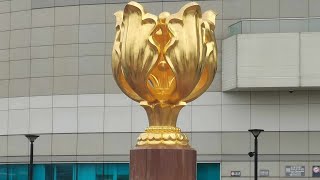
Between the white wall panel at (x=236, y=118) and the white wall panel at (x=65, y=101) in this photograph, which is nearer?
the white wall panel at (x=236, y=118)

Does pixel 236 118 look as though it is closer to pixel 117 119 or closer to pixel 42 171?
pixel 117 119

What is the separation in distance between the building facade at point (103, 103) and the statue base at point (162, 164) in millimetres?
19750

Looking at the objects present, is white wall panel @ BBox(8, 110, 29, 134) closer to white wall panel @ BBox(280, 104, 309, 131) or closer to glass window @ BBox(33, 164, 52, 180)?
glass window @ BBox(33, 164, 52, 180)

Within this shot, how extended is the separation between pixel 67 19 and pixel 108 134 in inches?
211

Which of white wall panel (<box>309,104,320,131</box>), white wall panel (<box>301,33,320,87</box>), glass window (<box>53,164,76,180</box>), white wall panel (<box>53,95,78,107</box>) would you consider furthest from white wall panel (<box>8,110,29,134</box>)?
white wall panel (<box>301,33,320,87</box>)

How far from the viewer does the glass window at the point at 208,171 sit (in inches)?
1297

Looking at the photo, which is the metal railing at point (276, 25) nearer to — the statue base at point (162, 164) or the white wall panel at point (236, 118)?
the white wall panel at point (236, 118)

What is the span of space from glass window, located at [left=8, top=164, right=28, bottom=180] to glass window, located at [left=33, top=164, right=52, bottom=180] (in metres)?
0.49

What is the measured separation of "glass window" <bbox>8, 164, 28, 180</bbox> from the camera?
35.8m

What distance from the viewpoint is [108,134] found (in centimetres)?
3359

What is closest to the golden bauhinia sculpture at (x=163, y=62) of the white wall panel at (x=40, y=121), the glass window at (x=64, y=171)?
the white wall panel at (x=40, y=121)

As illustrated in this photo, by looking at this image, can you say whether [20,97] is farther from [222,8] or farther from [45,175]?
[222,8]

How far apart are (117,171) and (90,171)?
1293 mm

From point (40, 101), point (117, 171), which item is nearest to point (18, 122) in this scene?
point (40, 101)
